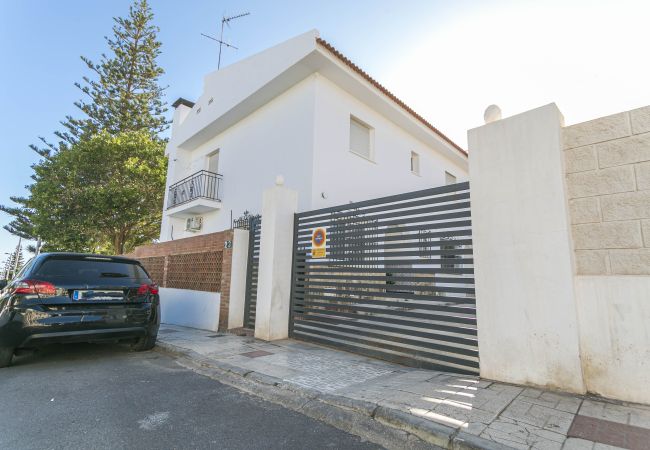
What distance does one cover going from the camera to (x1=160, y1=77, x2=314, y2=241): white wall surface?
9414mm

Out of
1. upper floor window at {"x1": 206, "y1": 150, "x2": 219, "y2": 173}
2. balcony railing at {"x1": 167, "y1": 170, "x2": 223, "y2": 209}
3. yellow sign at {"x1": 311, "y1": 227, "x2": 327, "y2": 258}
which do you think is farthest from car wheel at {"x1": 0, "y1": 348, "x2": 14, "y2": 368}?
upper floor window at {"x1": 206, "y1": 150, "x2": 219, "y2": 173}

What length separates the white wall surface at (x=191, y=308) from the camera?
25.5ft

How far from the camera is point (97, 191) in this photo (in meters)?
14.9

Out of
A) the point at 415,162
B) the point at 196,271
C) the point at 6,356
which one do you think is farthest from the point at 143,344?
the point at 415,162

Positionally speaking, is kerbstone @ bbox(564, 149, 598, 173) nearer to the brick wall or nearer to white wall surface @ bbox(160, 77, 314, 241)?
white wall surface @ bbox(160, 77, 314, 241)

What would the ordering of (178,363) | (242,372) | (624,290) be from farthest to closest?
(178,363) < (242,372) < (624,290)

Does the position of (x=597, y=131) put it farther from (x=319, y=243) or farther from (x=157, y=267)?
(x=157, y=267)

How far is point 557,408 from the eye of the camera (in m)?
2.88

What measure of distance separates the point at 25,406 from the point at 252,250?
467 cm

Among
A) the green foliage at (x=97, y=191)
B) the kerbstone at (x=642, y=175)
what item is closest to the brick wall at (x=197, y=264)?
the green foliage at (x=97, y=191)

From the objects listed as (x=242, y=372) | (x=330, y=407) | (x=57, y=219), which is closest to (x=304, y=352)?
(x=242, y=372)

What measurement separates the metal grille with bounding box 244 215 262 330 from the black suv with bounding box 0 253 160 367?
86.8 inches

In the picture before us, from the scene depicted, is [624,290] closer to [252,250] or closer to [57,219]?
[252,250]

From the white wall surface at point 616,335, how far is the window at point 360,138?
8.02m
